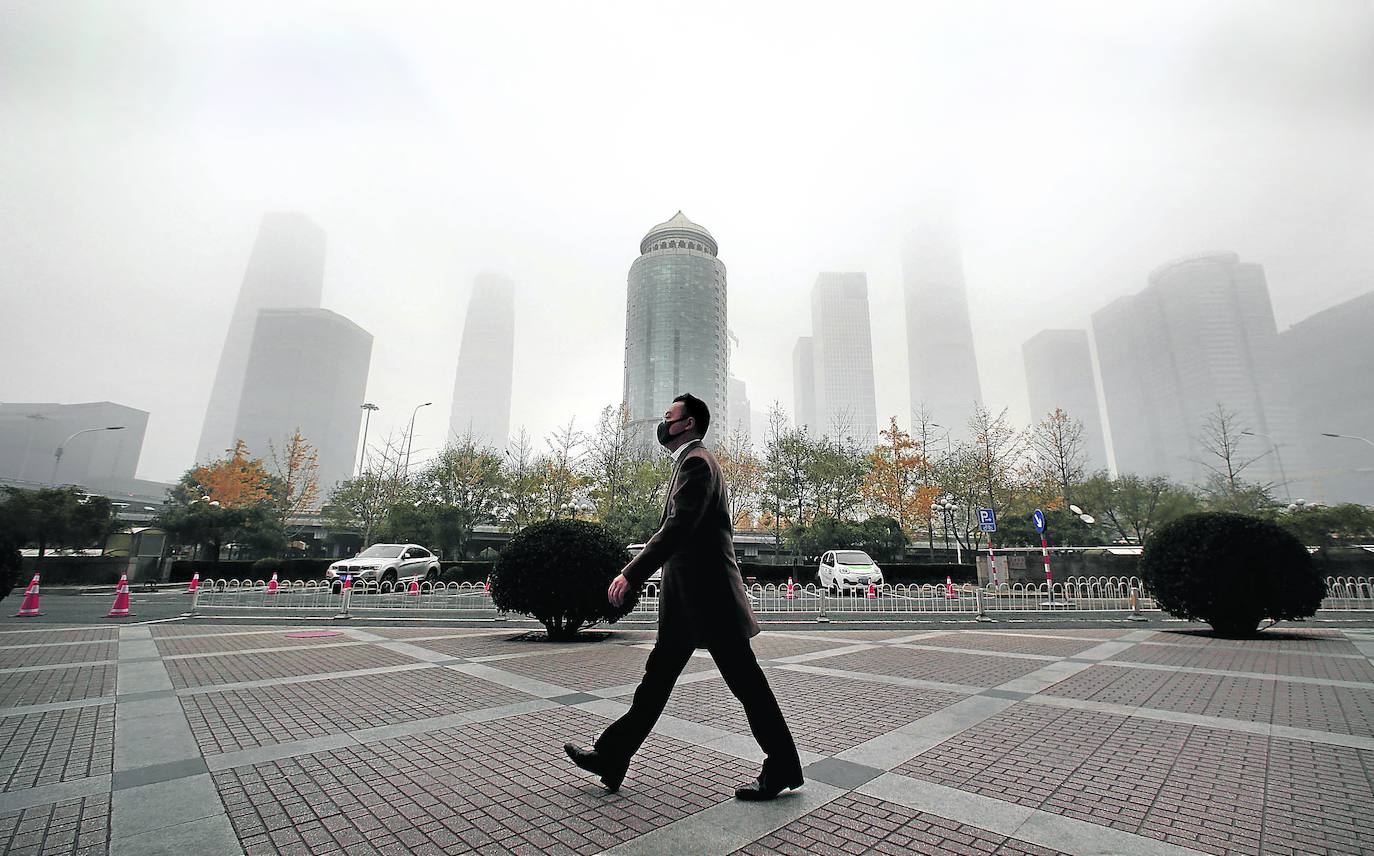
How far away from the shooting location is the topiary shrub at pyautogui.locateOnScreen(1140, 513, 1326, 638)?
9.20m

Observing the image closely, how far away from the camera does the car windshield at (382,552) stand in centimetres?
1988

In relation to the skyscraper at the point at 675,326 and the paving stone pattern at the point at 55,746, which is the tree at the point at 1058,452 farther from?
the skyscraper at the point at 675,326

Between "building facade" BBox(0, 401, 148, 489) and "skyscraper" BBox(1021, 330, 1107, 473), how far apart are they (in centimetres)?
15529

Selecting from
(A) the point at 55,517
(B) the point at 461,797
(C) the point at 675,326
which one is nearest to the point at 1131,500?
(B) the point at 461,797

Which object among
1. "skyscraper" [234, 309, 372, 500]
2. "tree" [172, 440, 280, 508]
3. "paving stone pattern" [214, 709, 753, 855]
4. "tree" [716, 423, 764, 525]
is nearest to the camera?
"paving stone pattern" [214, 709, 753, 855]

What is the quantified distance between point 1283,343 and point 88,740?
132830mm

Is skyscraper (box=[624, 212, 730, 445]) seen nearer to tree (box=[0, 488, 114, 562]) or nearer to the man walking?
tree (box=[0, 488, 114, 562])

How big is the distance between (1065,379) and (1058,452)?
105 metres

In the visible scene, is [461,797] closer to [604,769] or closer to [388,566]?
[604,769]

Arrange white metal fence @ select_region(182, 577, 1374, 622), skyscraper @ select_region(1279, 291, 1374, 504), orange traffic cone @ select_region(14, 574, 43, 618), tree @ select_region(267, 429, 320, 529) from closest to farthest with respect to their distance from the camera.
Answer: orange traffic cone @ select_region(14, 574, 43, 618) < white metal fence @ select_region(182, 577, 1374, 622) < tree @ select_region(267, 429, 320, 529) < skyscraper @ select_region(1279, 291, 1374, 504)

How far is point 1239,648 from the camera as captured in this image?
8688 mm

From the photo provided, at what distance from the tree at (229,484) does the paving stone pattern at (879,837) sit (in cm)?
4002

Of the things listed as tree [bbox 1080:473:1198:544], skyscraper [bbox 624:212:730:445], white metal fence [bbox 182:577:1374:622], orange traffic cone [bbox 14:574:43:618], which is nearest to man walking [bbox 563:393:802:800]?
white metal fence [bbox 182:577:1374:622]

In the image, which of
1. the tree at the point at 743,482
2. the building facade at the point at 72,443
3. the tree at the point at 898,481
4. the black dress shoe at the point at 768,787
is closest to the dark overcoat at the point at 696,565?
the black dress shoe at the point at 768,787
